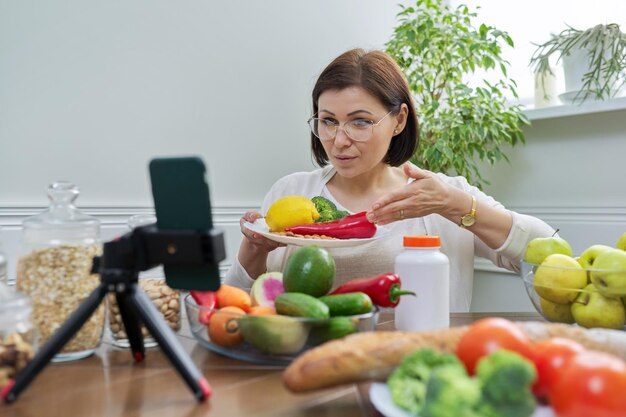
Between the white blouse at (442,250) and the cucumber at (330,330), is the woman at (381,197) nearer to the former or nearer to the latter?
the white blouse at (442,250)

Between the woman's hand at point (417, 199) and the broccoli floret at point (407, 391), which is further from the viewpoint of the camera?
the woman's hand at point (417, 199)

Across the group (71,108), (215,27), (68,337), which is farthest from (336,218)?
(215,27)

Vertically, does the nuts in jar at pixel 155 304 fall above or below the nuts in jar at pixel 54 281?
below

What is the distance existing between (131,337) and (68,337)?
0.15m

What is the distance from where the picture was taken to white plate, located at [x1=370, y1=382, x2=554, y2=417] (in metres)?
0.51

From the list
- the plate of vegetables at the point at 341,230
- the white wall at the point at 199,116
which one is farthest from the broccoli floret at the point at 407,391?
the white wall at the point at 199,116

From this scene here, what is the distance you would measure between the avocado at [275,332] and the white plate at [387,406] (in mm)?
168

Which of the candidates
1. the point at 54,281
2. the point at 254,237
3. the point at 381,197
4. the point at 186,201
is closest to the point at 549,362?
the point at 186,201

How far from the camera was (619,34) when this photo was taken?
7.24ft

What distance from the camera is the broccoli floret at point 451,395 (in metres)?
0.45

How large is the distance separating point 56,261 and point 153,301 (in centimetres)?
19

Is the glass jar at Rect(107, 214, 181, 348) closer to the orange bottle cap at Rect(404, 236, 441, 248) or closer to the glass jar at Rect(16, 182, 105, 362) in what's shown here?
the glass jar at Rect(16, 182, 105, 362)

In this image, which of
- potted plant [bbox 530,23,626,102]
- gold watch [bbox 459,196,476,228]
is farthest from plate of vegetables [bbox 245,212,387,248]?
potted plant [bbox 530,23,626,102]

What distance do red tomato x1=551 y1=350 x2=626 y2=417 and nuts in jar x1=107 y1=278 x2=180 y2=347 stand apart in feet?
2.14
